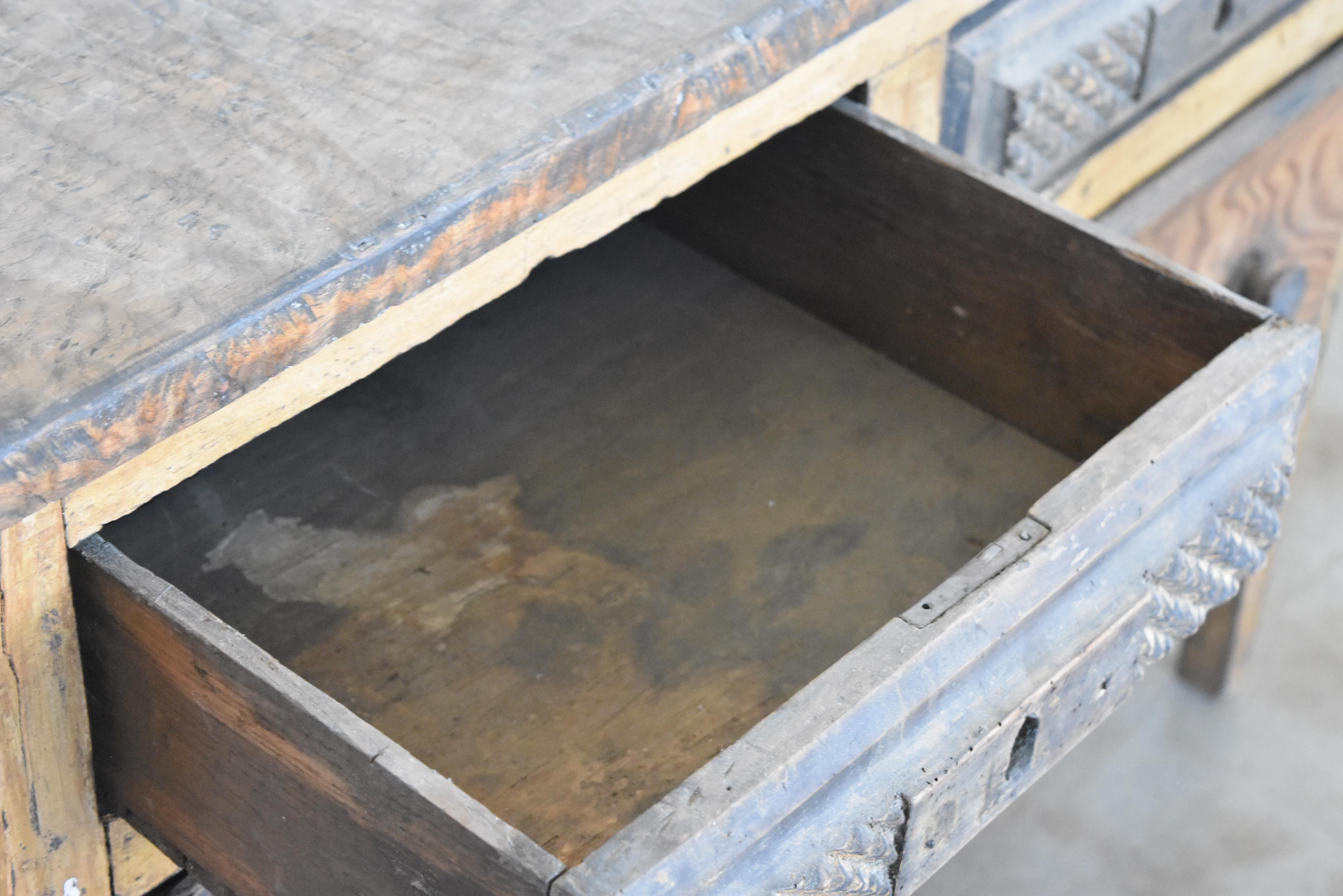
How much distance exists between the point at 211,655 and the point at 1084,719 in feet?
1.25

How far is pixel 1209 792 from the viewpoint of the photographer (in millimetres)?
1625

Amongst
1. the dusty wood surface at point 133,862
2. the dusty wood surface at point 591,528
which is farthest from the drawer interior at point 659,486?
the dusty wood surface at point 133,862

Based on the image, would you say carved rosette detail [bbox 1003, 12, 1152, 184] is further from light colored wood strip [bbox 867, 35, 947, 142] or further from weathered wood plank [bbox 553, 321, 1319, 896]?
weathered wood plank [bbox 553, 321, 1319, 896]

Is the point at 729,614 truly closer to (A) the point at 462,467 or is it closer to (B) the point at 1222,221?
(A) the point at 462,467

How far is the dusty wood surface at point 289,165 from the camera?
1.79 ft

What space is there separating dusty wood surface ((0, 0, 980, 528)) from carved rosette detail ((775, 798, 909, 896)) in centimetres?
28

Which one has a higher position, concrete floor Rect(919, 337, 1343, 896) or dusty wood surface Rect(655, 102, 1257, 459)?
dusty wood surface Rect(655, 102, 1257, 459)

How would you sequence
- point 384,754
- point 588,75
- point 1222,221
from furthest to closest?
1. point 1222,221
2. point 588,75
3. point 384,754

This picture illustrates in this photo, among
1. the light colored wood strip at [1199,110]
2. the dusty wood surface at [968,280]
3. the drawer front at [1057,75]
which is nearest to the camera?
the dusty wood surface at [968,280]

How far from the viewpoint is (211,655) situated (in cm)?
56

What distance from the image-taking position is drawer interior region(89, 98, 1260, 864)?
28.7 inches

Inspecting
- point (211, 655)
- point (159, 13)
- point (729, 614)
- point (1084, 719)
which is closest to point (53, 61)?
point (159, 13)

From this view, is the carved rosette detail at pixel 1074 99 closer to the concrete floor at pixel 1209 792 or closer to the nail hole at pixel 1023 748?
the nail hole at pixel 1023 748

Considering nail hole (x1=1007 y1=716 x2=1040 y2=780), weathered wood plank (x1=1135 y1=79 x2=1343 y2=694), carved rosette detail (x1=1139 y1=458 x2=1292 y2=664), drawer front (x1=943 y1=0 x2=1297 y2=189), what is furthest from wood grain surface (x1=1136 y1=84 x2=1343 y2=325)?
nail hole (x1=1007 y1=716 x2=1040 y2=780)
